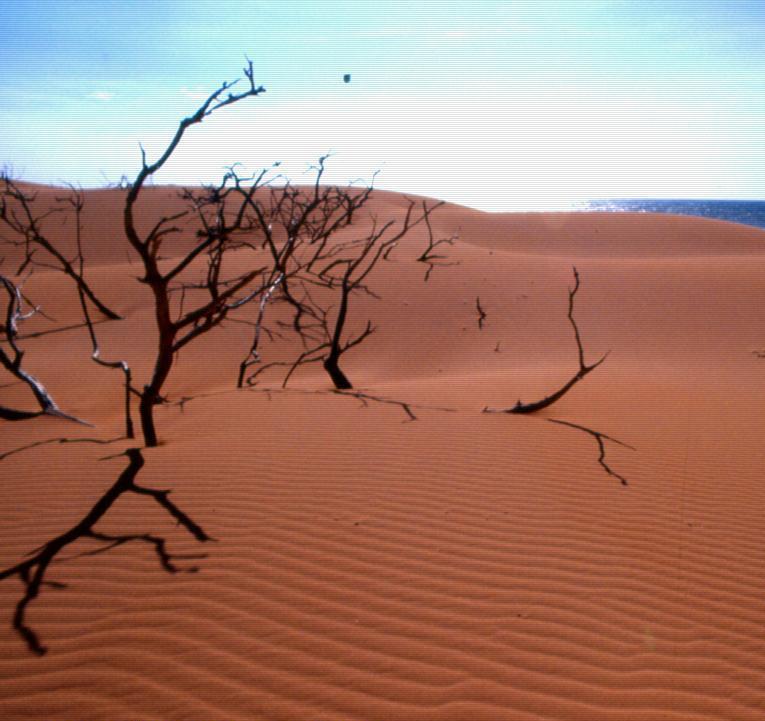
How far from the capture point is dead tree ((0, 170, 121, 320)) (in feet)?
27.9

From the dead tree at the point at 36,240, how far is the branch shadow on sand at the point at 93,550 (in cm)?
462

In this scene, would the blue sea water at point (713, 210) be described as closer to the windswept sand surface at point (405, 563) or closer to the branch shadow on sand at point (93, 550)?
the windswept sand surface at point (405, 563)

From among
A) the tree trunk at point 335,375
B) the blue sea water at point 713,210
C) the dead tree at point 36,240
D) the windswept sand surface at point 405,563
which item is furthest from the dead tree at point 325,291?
the blue sea water at point 713,210

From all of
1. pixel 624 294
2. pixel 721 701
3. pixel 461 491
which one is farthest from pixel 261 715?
pixel 624 294

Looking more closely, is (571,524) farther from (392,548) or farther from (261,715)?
(261,715)

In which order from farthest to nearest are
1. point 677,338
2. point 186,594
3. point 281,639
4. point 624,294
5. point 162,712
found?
1. point 624,294
2. point 677,338
3. point 186,594
4. point 281,639
5. point 162,712

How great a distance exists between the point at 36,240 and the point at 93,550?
232 inches

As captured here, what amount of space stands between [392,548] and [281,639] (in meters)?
0.95

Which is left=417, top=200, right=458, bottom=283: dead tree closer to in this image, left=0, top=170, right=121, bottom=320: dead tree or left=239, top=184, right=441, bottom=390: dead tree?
left=239, top=184, right=441, bottom=390: dead tree

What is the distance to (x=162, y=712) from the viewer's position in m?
2.43

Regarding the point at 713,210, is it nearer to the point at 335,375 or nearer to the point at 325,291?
the point at 325,291

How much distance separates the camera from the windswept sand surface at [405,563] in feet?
8.45

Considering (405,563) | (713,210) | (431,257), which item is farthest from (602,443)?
(713,210)

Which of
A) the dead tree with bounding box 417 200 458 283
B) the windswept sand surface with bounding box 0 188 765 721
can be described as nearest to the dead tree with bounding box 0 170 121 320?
the windswept sand surface with bounding box 0 188 765 721
